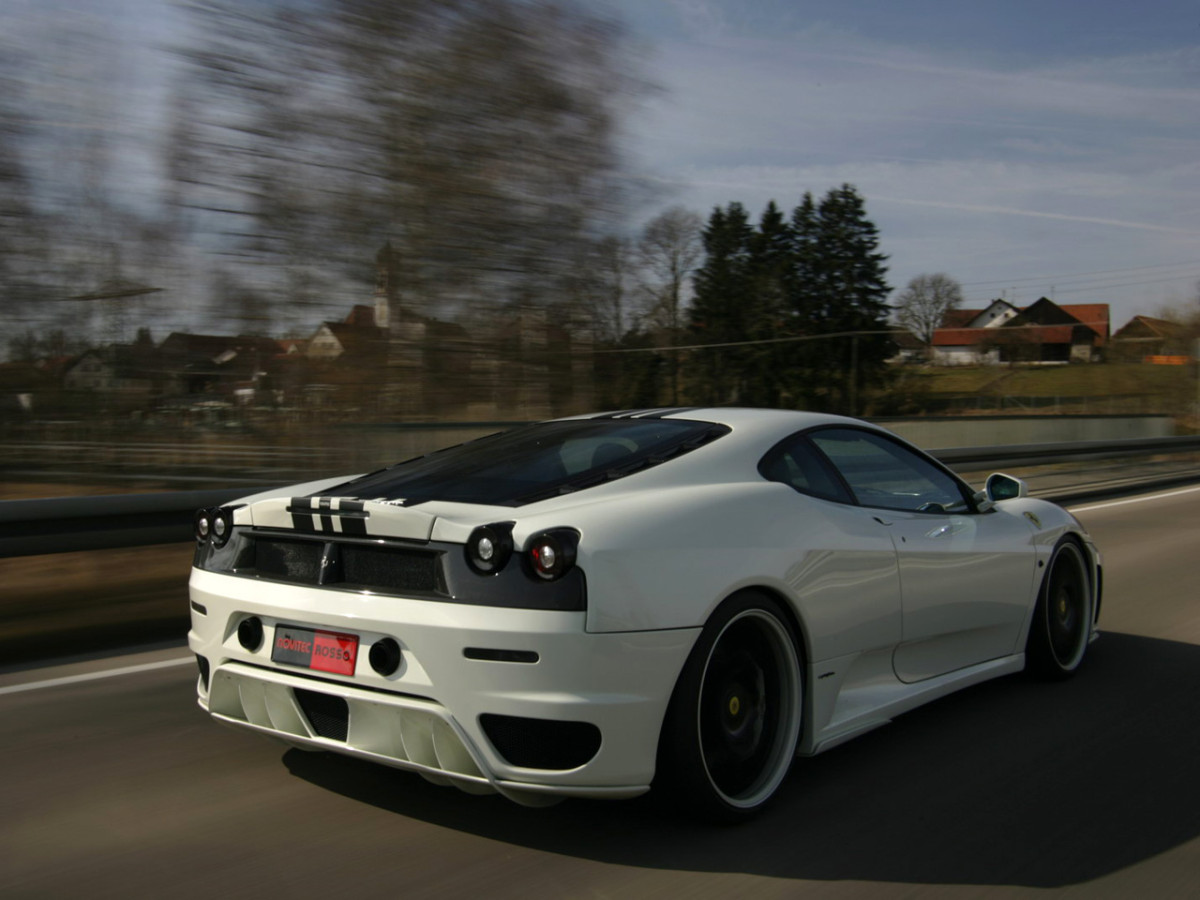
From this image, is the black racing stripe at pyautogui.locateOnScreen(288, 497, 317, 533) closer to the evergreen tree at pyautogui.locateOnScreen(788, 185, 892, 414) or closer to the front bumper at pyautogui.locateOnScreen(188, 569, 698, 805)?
the front bumper at pyautogui.locateOnScreen(188, 569, 698, 805)

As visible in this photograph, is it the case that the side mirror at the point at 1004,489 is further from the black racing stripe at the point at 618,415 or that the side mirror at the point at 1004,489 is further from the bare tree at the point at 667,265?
the bare tree at the point at 667,265

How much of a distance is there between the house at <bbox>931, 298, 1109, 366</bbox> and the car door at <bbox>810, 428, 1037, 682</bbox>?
259 ft

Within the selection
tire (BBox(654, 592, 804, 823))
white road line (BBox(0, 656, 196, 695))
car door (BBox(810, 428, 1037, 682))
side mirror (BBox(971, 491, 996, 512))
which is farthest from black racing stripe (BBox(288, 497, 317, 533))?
side mirror (BBox(971, 491, 996, 512))

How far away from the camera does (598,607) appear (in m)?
3.11

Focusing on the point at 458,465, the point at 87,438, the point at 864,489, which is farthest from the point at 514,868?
the point at 87,438

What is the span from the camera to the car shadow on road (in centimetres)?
332

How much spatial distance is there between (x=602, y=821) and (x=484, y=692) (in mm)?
751

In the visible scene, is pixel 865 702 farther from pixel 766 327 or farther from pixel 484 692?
pixel 766 327

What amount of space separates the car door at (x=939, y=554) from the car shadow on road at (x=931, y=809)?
1.13 ft

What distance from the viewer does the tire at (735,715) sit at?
131 inches

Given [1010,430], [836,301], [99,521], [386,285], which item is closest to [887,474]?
[99,521]

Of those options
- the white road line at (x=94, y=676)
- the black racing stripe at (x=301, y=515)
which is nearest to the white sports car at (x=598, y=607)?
the black racing stripe at (x=301, y=515)

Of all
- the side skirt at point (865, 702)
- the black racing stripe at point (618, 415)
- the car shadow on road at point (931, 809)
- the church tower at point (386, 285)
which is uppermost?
the church tower at point (386, 285)

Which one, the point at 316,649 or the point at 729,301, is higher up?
the point at 729,301
